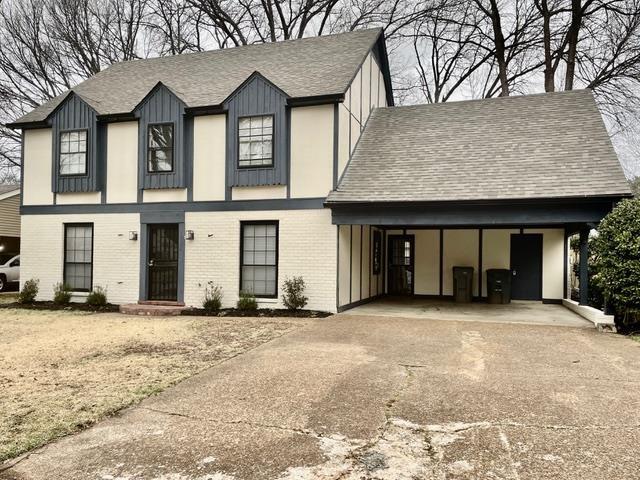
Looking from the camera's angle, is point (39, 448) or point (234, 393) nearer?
point (39, 448)

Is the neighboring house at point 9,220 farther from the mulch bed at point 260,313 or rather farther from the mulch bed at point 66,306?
the mulch bed at point 260,313

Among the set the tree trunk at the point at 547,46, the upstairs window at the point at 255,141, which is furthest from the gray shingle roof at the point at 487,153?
the tree trunk at the point at 547,46

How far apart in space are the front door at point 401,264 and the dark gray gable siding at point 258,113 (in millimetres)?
5761

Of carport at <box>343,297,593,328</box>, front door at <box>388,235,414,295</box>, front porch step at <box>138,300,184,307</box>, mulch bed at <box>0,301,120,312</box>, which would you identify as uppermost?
front door at <box>388,235,414,295</box>

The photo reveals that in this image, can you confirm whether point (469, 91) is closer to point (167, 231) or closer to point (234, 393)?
point (167, 231)

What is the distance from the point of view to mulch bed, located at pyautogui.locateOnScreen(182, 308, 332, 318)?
10.5m

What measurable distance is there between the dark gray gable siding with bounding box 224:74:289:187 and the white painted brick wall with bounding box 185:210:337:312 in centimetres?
85

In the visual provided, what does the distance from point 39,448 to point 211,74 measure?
12.4m

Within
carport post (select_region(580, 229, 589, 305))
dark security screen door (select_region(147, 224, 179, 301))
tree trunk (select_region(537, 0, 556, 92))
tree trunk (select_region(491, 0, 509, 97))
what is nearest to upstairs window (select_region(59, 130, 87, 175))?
dark security screen door (select_region(147, 224, 179, 301))

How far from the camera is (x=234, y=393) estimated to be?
4.75m

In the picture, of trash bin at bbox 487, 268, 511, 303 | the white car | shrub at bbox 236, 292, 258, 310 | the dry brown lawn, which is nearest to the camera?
the dry brown lawn

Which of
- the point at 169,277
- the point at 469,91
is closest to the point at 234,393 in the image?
the point at 169,277

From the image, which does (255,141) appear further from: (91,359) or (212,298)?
(91,359)

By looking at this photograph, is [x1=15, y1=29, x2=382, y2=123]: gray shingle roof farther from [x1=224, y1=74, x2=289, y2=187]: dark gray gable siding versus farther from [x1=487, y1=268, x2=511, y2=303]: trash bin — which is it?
[x1=487, y1=268, x2=511, y2=303]: trash bin
